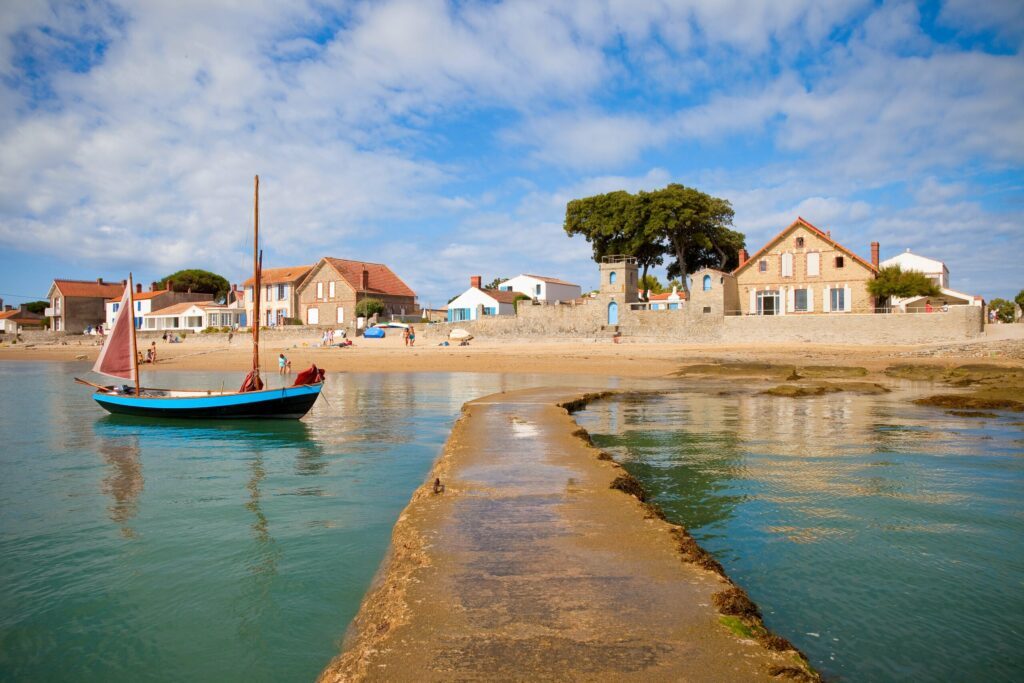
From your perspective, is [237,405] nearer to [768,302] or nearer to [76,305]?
[768,302]

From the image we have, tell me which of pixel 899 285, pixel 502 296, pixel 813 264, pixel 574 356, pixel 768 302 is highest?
pixel 813 264

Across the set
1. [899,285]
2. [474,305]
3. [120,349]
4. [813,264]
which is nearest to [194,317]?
[474,305]

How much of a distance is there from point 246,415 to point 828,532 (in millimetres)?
16061

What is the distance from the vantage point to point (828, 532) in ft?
26.0

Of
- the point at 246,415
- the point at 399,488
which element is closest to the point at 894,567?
the point at 399,488

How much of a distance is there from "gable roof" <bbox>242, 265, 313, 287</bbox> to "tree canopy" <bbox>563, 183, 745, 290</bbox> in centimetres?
2746

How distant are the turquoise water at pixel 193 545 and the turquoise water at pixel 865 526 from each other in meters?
3.90

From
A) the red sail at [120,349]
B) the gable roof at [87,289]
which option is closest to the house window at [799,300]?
the red sail at [120,349]

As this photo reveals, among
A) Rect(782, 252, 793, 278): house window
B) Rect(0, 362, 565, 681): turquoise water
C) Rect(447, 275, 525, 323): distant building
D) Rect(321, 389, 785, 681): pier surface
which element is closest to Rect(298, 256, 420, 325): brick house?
Rect(447, 275, 525, 323): distant building

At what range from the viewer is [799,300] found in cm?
4534

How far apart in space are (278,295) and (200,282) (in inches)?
1219

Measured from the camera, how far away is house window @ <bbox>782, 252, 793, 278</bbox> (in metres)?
45.4

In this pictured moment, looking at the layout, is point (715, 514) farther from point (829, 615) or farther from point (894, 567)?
point (829, 615)

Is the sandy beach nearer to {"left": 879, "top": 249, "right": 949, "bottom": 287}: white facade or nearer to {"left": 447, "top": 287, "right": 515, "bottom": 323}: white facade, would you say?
{"left": 447, "top": 287, "right": 515, "bottom": 323}: white facade
